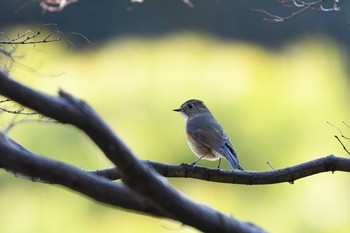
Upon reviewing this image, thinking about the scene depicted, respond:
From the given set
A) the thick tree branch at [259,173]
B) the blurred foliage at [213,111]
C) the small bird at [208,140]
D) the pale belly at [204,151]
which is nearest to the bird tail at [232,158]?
the small bird at [208,140]

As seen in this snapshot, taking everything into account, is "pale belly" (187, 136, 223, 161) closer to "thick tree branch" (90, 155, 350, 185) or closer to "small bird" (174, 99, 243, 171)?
"small bird" (174, 99, 243, 171)

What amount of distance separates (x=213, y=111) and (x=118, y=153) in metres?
7.03

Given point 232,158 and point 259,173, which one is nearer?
point 259,173

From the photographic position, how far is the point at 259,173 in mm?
3006

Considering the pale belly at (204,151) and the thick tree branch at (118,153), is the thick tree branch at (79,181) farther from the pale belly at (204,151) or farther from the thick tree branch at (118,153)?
the pale belly at (204,151)

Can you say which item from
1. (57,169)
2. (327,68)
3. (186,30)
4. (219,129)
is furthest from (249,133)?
(57,169)

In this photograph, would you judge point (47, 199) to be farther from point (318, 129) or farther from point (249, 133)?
point (318, 129)

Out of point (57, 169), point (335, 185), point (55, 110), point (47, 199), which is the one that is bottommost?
point (47, 199)

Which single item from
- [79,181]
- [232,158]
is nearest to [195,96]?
[232,158]

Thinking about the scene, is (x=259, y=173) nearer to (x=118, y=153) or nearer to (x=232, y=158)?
(x=118, y=153)

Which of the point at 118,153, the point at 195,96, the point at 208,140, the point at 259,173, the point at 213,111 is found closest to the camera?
the point at 118,153

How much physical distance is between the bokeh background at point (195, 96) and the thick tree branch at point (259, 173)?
9.88 feet

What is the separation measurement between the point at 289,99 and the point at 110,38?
2.60m

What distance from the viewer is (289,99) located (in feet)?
32.2
